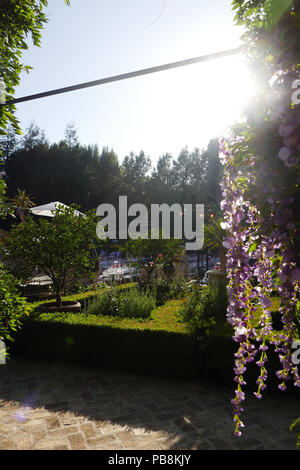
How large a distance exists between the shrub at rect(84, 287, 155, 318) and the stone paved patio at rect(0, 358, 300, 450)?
54.0 inches

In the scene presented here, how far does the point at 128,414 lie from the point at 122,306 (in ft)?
9.16

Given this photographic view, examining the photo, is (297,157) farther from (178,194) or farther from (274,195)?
(178,194)

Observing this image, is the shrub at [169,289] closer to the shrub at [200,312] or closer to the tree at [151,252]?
the shrub at [200,312]

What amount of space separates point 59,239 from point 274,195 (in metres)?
6.34

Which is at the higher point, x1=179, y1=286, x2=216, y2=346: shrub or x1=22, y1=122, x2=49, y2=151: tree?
x1=22, y1=122, x2=49, y2=151: tree

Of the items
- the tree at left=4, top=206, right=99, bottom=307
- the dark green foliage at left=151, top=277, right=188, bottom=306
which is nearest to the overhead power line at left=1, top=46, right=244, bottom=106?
the tree at left=4, top=206, right=99, bottom=307

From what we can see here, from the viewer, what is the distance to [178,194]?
46688 mm

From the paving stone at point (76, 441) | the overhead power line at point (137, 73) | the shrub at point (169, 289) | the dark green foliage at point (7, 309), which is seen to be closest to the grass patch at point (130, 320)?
the shrub at point (169, 289)

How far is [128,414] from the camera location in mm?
4121

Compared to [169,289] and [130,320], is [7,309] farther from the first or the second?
[169,289]

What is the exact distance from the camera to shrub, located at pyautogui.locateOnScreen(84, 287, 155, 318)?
6.61 metres

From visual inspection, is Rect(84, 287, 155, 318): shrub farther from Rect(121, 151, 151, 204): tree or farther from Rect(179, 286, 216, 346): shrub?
Rect(121, 151, 151, 204): tree

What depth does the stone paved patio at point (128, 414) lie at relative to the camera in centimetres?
348

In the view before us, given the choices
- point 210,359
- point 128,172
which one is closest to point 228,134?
point 210,359
